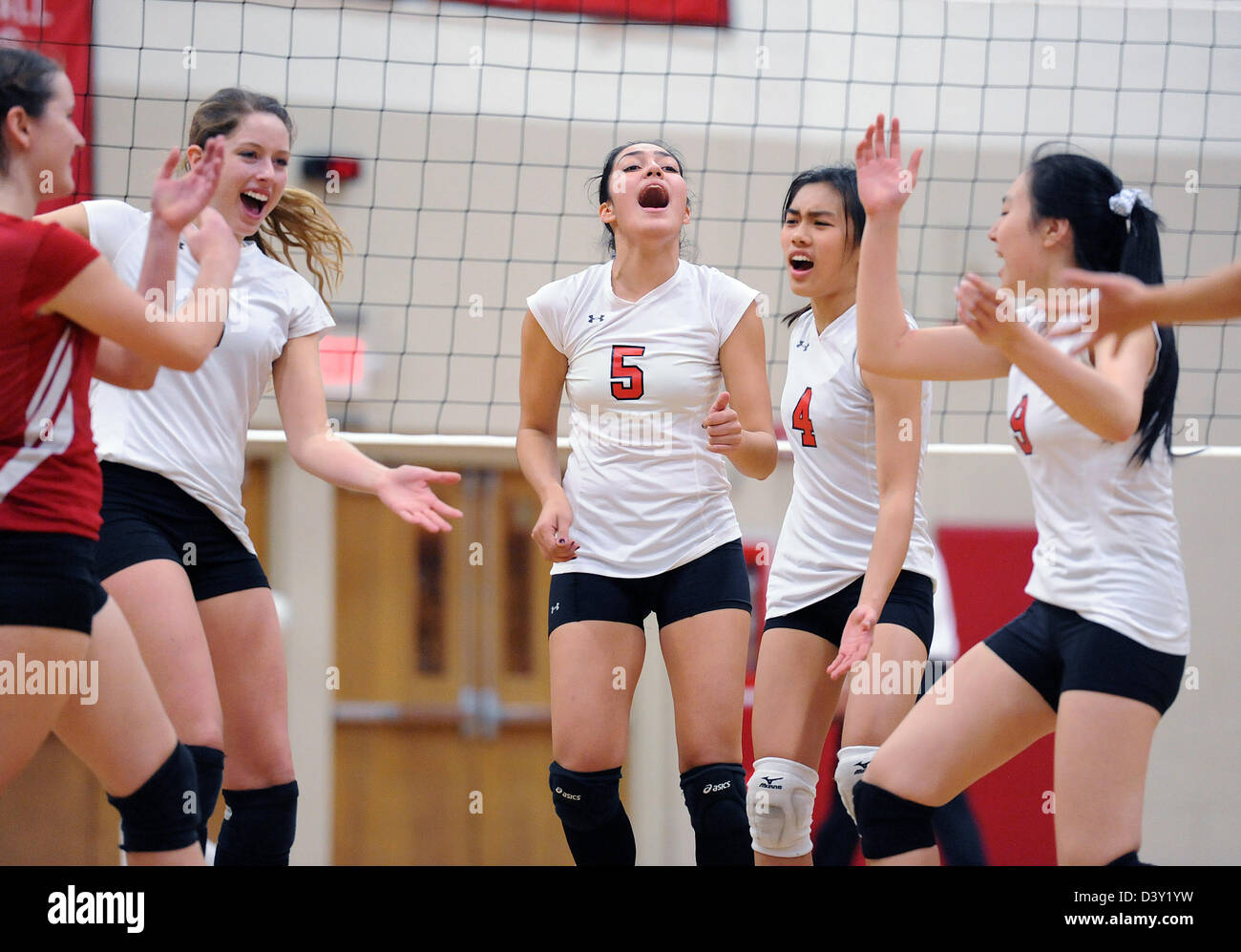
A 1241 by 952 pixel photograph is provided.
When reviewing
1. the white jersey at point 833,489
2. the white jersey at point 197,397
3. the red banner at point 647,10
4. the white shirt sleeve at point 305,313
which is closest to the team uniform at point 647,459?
the white jersey at point 833,489

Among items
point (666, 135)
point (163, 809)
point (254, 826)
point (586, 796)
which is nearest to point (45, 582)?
point (163, 809)

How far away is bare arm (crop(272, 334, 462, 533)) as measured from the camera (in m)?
2.63

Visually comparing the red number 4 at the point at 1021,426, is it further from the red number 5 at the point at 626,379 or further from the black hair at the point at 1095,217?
the red number 5 at the point at 626,379

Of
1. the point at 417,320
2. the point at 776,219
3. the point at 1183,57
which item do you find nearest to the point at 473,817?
the point at 417,320

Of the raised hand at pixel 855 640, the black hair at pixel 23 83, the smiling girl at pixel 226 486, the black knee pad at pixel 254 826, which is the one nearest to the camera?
the black hair at pixel 23 83

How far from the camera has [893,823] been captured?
2631 millimetres

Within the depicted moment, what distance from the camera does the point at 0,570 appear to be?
7.06 feet

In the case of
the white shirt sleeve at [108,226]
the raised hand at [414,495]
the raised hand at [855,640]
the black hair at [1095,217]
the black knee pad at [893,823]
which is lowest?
the black knee pad at [893,823]

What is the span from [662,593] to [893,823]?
76 cm

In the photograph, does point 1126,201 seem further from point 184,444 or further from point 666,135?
point 666,135

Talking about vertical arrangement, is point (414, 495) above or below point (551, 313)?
below

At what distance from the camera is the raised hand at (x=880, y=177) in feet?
8.76

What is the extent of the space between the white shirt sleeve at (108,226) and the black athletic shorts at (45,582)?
877 mm

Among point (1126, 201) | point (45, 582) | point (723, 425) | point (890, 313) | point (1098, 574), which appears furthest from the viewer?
point (723, 425)
